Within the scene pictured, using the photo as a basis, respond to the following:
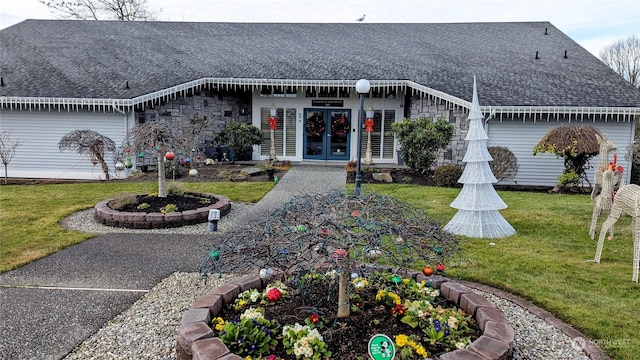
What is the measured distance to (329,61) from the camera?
16.7 meters

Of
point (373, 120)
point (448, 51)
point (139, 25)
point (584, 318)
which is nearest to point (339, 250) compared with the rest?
point (584, 318)

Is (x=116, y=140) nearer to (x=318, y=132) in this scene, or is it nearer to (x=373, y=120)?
(x=318, y=132)

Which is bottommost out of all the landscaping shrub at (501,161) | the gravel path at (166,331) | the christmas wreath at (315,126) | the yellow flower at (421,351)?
the gravel path at (166,331)

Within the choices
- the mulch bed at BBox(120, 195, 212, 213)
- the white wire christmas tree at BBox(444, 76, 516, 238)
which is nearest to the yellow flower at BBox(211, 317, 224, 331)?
the white wire christmas tree at BBox(444, 76, 516, 238)

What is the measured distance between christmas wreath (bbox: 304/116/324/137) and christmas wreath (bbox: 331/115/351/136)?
1.46 ft

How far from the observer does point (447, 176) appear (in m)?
12.1

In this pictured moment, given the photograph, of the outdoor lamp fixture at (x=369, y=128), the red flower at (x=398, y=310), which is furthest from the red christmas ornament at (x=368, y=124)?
the red flower at (x=398, y=310)

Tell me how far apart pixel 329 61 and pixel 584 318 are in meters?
13.8

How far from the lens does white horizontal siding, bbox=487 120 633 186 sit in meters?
13.4

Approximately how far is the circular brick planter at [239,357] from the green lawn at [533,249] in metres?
0.37

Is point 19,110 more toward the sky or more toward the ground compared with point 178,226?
more toward the sky

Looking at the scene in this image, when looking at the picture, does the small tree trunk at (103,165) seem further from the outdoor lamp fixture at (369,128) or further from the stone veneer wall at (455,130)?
the stone veneer wall at (455,130)

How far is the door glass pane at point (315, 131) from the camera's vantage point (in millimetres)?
16859

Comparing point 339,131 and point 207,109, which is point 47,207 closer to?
point 207,109
